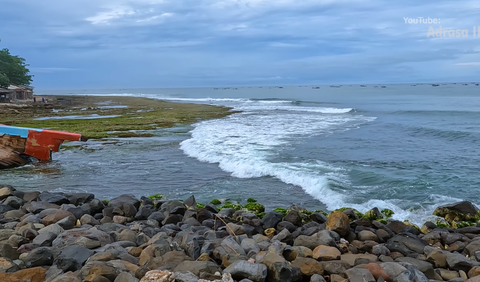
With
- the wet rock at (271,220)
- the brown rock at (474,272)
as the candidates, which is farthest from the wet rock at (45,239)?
the brown rock at (474,272)

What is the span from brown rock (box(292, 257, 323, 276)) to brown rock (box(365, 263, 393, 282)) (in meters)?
0.55

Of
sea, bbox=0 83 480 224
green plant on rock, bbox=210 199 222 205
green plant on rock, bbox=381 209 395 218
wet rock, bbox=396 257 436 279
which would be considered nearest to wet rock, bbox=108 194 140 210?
sea, bbox=0 83 480 224

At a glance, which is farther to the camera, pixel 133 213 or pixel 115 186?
pixel 115 186

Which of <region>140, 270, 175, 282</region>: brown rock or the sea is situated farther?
the sea

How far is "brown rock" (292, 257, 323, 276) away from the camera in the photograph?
185 inches

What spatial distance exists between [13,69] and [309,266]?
218 ft

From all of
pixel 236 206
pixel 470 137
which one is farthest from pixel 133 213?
pixel 470 137

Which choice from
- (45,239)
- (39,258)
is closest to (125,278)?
(39,258)

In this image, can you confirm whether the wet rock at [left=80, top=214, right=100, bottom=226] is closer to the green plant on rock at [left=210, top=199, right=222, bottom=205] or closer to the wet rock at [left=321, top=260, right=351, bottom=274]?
the green plant on rock at [left=210, top=199, right=222, bottom=205]

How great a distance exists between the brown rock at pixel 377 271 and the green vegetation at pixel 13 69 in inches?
2234

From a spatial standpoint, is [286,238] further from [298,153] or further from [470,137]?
[470,137]

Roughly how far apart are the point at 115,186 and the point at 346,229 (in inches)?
275

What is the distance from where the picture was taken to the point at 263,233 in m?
6.92

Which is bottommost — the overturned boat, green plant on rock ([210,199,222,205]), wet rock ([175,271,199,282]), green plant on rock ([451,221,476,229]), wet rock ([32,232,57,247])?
green plant on rock ([451,221,476,229])
